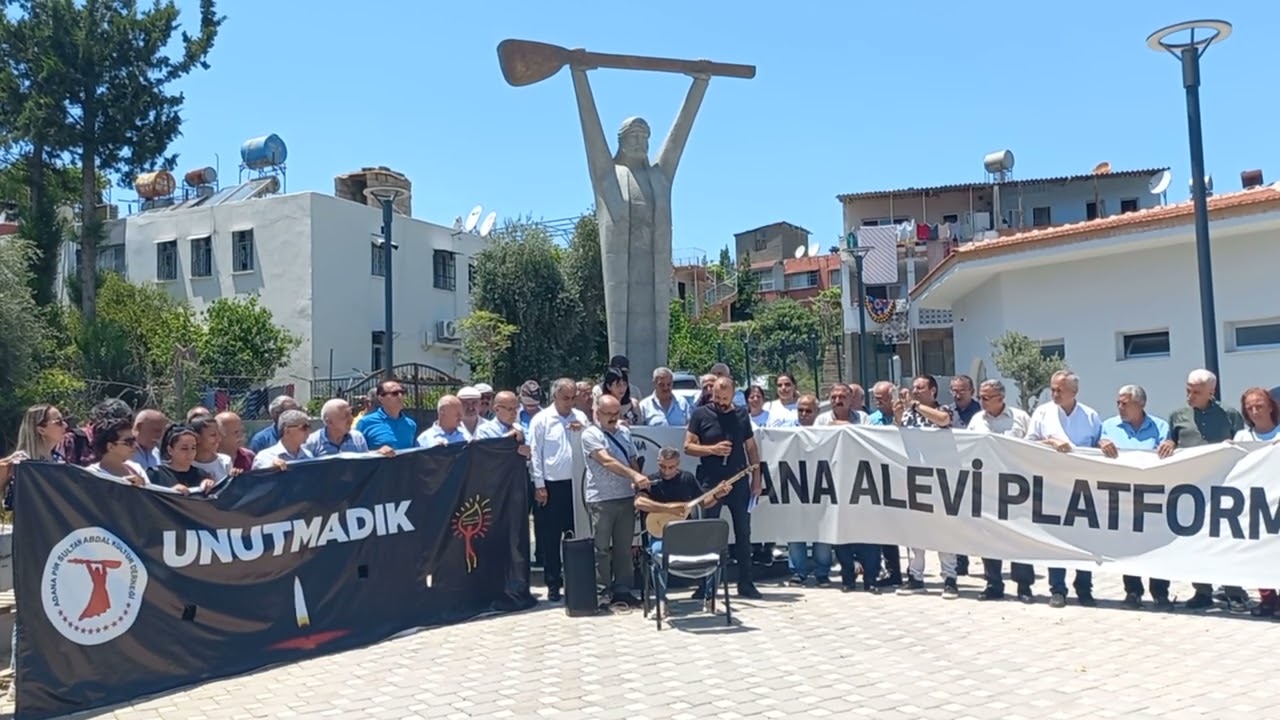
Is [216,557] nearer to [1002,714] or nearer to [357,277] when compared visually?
[1002,714]

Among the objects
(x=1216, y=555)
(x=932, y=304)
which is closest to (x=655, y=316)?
(x=1216, y=555)

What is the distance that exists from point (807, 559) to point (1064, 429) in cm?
270

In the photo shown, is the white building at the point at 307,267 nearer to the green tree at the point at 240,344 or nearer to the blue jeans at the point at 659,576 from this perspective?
the green tree at the point at 240,344

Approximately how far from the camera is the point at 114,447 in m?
6.52

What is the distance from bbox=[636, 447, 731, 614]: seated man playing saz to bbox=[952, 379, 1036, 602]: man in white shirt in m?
2.36

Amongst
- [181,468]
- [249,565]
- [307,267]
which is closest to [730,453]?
[249,565]

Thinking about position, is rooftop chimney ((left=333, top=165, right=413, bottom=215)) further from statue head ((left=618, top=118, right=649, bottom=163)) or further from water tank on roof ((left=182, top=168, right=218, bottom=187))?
statue head ((left=618, top=118, right=649, bottom=163))

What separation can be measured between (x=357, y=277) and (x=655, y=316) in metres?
20.6

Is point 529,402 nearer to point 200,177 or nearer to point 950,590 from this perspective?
point 950,590

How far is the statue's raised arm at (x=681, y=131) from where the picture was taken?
13.3 m

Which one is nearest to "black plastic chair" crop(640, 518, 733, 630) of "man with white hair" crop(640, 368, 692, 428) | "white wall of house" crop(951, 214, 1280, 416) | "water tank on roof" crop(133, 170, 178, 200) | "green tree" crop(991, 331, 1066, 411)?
"man with white hair" crop(640, 368, 692, 428)

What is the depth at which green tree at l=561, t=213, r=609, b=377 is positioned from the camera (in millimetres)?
30891

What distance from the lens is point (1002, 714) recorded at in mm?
5508

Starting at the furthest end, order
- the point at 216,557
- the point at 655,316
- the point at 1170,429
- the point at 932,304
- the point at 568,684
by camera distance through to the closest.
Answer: the point at 932,304 < the point at 655,316 < the point at 1170,429 < the point at 216,557 < the point at 568,684
